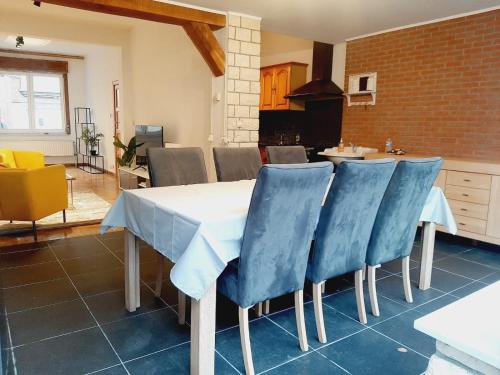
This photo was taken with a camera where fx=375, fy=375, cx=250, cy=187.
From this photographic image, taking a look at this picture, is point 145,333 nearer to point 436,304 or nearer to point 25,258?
point 25,258

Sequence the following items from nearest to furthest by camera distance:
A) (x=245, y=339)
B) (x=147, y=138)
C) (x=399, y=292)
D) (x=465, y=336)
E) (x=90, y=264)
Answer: (x=465, y=336)
(x=245, y=339)
(x=399, y=292)
(x=90, y=264)
(x=147, y=138)

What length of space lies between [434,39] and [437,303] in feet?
10.7

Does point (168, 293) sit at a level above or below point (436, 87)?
below

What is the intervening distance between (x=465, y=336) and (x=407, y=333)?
169 cm

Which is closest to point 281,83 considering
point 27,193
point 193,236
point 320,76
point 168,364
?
point 320,76

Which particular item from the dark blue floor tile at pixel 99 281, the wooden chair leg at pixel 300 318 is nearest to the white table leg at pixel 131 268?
the dark blue floor tile at pixel 99 281

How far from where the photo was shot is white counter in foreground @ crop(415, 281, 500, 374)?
668 mm

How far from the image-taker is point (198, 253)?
1.59 metres

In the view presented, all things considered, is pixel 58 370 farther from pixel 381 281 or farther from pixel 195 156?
pixel 381 281

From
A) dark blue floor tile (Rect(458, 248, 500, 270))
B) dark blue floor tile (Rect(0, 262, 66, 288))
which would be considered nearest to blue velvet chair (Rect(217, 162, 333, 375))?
dark blue floor tile (Rect(0, 262, 66, 288))

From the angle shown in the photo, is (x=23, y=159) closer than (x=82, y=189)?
Yes

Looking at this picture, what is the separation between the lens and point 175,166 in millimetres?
2857

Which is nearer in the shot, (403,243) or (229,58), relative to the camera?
(403,243)

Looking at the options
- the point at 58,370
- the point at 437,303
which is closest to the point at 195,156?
the point at 58,370
